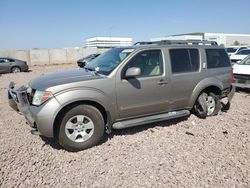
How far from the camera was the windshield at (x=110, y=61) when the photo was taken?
4.06 meters

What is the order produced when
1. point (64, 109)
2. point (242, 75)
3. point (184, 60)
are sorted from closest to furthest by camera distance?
point (64, 109)
point (184, 60)
point (242, 75)

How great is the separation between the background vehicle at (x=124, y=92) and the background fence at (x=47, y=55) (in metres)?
28.2

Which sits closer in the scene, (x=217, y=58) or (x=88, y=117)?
(x=88, y=117)

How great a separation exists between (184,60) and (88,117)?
2.41m

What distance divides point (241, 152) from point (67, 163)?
280 centimetres

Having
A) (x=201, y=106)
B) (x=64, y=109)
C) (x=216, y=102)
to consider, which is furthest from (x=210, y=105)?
(x=64, y=109)

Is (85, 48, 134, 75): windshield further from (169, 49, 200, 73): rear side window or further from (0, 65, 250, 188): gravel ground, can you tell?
(0, 65, 250, 188): gravel ground

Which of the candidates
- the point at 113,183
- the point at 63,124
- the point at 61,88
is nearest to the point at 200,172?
the point at 113,183

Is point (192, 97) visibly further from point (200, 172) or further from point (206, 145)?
point (200, 172)

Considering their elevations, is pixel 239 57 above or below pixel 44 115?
above

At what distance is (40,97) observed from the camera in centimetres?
345

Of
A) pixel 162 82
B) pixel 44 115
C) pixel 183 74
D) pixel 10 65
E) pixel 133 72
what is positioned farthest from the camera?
pixel 10 65

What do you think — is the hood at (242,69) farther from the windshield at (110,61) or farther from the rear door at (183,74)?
the windshield at (110,61)

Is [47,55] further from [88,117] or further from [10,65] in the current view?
[88,117]
